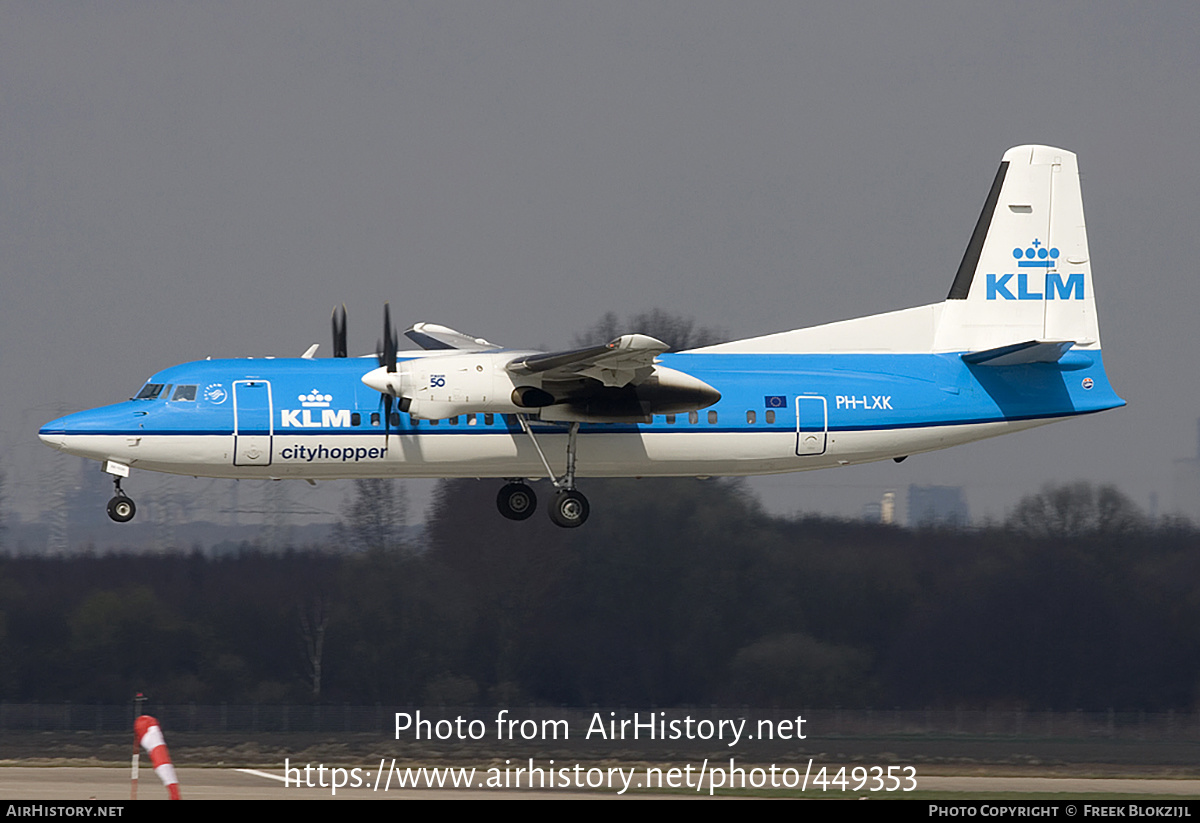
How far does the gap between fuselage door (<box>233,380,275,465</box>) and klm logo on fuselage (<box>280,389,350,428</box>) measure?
0.81 feet

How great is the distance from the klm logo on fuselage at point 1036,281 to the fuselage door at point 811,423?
384 cm

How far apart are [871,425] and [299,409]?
8.01m

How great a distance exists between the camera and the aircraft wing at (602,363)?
60.9 feet

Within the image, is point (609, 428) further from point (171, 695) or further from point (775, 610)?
point (171, 695)

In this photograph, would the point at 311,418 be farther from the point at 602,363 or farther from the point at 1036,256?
the point at 1036,256

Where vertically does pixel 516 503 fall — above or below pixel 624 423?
below

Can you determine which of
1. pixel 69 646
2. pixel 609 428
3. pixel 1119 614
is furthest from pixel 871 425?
pixel 69 646

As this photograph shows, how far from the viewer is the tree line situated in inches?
1066

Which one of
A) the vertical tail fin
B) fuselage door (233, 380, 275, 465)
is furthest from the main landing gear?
the vertical tail fin

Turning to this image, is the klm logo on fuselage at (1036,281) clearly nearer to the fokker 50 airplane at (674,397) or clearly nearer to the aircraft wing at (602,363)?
the fokker 50 airplane at (674,397)

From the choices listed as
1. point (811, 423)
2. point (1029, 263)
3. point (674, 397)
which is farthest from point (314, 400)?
point (1029, 263)

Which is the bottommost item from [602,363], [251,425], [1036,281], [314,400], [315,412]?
[251,425]

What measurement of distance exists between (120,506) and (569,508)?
619 cm

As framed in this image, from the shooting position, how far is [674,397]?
20125mm
